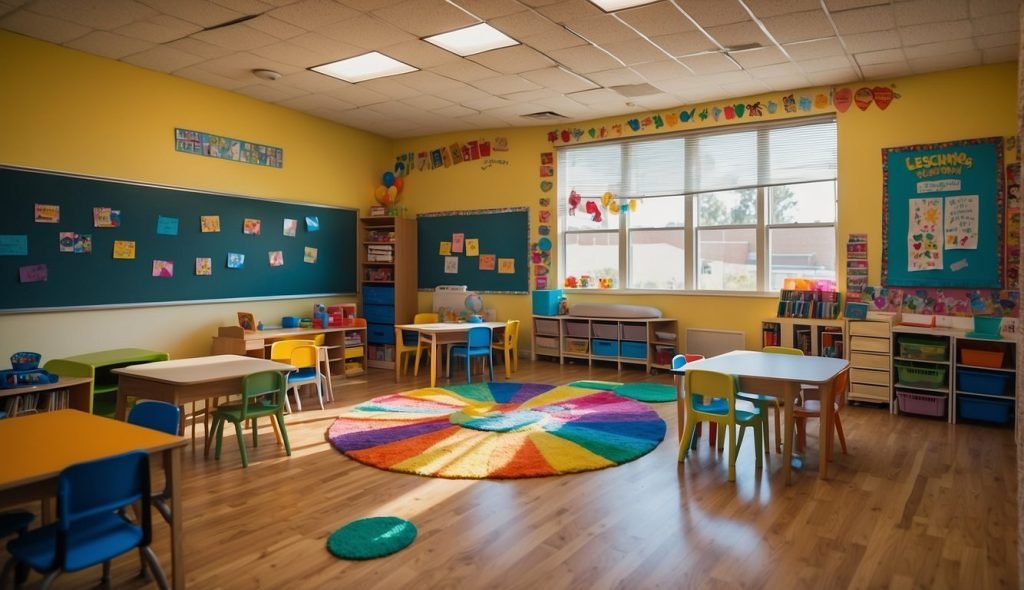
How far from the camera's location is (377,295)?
28.3 feet

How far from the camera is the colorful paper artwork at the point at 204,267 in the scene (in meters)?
6.73

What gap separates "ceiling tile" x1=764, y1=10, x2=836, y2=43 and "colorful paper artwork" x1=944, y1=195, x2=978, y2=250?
7.04 ft

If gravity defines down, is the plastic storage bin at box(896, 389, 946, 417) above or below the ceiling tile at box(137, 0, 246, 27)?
below

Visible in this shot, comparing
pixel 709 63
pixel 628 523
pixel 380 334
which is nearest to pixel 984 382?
pixel 709 63

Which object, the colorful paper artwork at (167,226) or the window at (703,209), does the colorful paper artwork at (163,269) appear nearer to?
the colorful paper artwork at (167,226)

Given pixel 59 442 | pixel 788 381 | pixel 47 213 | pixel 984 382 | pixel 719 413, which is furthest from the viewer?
pixel 47 213

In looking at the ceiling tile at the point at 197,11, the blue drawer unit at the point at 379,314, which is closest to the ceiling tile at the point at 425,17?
the ceiling tile at the point at 197,11

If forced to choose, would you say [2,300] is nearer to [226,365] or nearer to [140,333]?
[140,333]

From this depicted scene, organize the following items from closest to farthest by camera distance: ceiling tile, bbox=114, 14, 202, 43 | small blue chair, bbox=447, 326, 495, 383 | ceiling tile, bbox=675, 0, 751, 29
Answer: ceiling tile, bbox=675, 0, 751, 29 < ceiling tile, bbox=114, 14, 202, 43 < small blue chair, bbox=447, 326, 495, 383

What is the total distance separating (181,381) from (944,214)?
22.0ft

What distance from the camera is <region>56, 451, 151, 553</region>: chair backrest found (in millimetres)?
2139

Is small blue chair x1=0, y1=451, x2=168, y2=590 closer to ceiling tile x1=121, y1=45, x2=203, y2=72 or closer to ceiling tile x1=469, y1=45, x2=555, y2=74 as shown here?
ceiling tile x1=469, y1=45, x2=555, y2=74

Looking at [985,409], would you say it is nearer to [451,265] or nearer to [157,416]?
[157,416]

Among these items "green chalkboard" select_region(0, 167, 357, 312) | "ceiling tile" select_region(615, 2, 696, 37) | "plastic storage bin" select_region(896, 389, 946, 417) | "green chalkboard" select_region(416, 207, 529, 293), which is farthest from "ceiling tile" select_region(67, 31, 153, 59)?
"plastic storage bin" select_region(896, 389, 946, 417)
